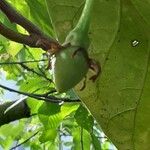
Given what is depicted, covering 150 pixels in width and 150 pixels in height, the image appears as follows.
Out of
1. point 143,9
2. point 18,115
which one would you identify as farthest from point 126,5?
point 18,115

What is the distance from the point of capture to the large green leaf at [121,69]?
78cm

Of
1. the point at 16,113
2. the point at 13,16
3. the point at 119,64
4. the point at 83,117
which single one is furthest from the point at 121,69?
the point at 16,113

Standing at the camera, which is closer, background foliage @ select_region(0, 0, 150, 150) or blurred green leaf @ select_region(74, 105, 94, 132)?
background foliage @ select_region(0, 0, 150, 150)

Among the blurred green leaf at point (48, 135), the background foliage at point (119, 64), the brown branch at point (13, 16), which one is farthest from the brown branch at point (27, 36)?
the blurred green leaf at point (48, 135)

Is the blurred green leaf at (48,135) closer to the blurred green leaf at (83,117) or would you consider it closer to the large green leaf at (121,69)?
the blurred green leaf at (83,117)

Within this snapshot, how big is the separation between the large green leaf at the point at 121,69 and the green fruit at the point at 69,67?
0.24m

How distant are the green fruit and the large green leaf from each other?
24 centimetres

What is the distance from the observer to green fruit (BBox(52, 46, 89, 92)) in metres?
0.52

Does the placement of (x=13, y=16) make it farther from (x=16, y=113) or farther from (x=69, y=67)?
(x=16, y=113)

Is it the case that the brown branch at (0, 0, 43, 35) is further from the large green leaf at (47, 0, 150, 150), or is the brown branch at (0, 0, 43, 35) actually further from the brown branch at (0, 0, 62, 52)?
the large green leaf at (47, 0, 150, 150)

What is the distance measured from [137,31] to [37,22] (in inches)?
9.0

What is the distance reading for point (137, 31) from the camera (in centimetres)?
80

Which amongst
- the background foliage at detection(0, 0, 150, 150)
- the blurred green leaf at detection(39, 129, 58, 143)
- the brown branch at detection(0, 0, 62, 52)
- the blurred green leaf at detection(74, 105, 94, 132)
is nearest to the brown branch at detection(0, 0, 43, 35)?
the brown branch at detection(0, 0, 62, 52)

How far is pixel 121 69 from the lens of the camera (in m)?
0.80
